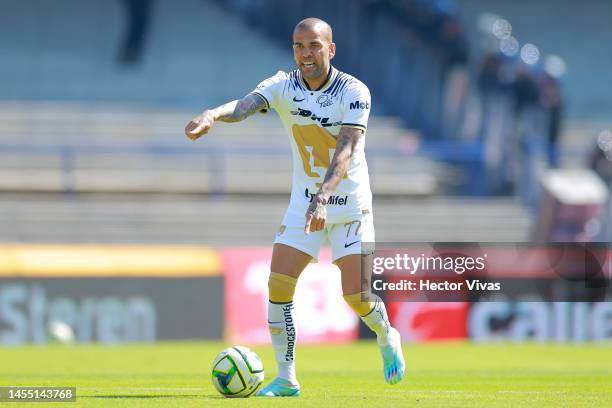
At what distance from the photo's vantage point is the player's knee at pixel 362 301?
8977 millimetres

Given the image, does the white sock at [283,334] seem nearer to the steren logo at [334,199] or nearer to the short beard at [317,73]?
the steren logo at [334,199]

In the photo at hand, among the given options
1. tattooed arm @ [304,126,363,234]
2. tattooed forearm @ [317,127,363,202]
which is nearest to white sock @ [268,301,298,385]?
tattooed arm @ [304,126,363,234]

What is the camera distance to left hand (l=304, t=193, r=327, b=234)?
333 inches

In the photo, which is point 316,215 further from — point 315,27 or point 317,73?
point 315,27

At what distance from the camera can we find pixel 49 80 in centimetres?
2636

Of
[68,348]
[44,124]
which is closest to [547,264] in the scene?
[68,348]

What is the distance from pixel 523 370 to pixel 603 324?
611 cm

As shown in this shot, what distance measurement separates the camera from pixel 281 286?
9.00 m

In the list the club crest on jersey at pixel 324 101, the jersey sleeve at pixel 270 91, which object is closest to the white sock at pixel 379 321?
the club crest on jersey at pixel 324 101

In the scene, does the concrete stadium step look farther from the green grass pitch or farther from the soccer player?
the soccer player

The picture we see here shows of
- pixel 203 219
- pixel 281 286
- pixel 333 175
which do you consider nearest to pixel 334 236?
pixel 281 286

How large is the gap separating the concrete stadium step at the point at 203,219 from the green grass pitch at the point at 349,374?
387cm

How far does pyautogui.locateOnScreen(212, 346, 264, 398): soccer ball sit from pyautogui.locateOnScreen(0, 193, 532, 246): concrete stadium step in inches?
501

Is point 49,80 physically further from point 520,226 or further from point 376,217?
point 520,226
